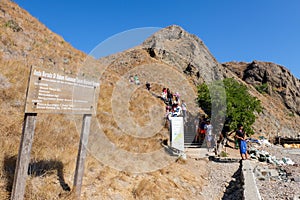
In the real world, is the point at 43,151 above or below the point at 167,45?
below

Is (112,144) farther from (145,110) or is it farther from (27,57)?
(27,57)

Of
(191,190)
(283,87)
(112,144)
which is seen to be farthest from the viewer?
(283,87)

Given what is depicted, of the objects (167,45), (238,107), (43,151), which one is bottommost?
(43,151)

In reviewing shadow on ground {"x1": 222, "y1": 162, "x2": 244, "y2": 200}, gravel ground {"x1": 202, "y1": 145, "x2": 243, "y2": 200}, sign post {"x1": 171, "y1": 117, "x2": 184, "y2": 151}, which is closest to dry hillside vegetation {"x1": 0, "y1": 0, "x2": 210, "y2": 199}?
gravel ground {"x1": 202, "y1": 145, "x2": 243, "y2": 200}

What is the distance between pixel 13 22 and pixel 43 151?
1376 centimetres

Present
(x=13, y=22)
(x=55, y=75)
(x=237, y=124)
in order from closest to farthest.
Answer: (x=55, y=75) → (x=13, y=22) → (x=237, y=124)

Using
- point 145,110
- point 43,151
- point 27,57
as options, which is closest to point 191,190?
point 43,151

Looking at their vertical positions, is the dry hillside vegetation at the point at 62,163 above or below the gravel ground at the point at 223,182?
above

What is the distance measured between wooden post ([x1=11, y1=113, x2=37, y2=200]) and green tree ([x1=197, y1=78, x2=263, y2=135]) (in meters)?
14.4

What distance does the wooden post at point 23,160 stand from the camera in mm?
3008

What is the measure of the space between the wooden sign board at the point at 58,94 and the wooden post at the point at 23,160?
21cm

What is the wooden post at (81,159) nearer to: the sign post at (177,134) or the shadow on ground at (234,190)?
the shadow on ground at (234,190)

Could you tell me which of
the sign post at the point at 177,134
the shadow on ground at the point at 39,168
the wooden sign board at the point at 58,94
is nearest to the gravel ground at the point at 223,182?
the sign post at the point at 177,134

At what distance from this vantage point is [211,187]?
6.72 m
